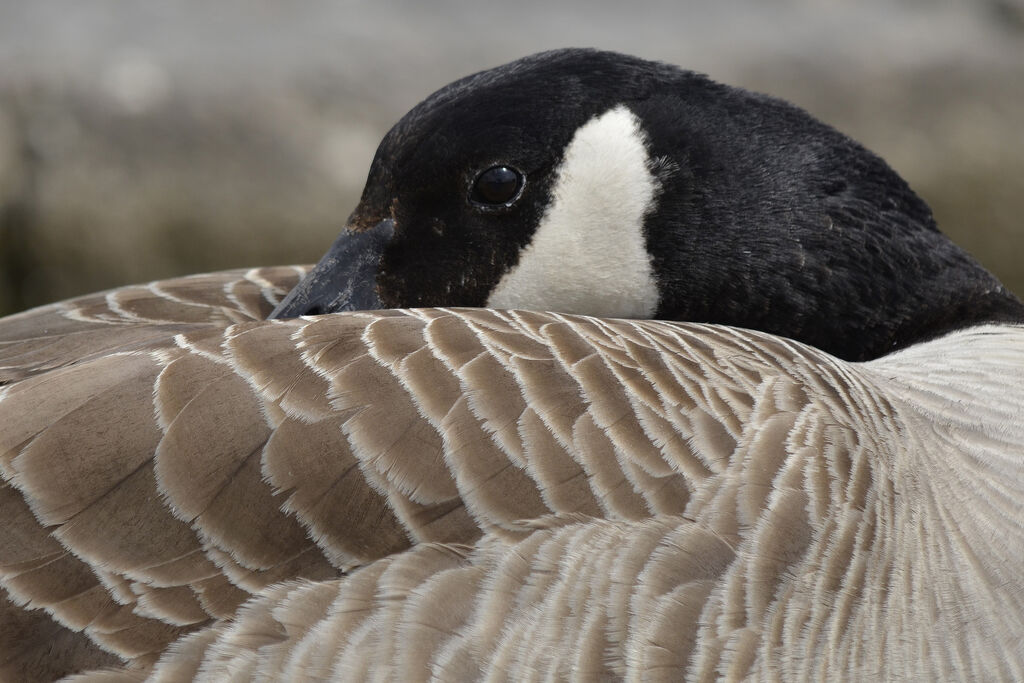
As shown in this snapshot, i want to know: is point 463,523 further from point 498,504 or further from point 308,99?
point 308,99

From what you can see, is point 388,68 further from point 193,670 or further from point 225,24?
point 193,670

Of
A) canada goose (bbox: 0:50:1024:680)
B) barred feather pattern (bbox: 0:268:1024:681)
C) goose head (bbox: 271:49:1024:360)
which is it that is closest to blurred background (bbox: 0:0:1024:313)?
goose head (bbox: 271:49:1024:360)

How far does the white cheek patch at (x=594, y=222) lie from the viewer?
2.60 metres

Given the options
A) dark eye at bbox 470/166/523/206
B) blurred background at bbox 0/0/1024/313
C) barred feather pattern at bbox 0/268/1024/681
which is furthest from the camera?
blurred background at bbox 0/0/1024/313

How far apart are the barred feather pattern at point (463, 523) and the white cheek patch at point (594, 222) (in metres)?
0.65

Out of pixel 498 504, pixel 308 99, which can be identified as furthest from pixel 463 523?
pixel 308 99

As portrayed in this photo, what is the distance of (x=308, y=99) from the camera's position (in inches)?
227

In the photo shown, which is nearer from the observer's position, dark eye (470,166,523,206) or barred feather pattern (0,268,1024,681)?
barred feather pattern (0,268,1024,681)

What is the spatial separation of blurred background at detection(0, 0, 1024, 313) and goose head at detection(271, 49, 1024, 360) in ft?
10.2

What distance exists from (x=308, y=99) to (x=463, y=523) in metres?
4.41

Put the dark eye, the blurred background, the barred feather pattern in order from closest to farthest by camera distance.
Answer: the barred feather pattern
the dark eye
the blurred background

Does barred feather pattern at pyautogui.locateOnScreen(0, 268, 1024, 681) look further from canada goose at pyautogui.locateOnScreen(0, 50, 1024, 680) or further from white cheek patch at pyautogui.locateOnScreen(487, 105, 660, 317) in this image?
white cheek patch at pyautogui.locateOnScreen(487, 105, 660, 317)

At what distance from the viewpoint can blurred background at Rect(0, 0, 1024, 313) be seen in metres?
5.73

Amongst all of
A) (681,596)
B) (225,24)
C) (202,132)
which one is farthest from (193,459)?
(225,24)
